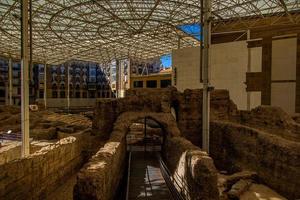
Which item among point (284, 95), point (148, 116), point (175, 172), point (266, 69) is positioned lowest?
point (175, 172)

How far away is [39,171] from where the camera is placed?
10789 mm

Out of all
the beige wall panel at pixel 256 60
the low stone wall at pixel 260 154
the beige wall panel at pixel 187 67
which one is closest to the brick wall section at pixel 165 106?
the low stone wall at pixel 260 154

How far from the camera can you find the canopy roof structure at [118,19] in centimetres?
2348

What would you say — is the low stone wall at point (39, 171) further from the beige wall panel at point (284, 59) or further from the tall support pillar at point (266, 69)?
the beige wall panel at point (284, 59)

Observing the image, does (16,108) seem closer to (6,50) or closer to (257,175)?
(6,50)

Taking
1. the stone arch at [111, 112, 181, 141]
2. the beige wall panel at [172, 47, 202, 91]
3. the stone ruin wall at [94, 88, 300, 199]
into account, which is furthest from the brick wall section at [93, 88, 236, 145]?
the beige wall panel at [172, 47, 202, 91]

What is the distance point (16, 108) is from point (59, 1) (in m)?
17.3

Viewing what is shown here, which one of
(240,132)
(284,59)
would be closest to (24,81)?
(240,132)

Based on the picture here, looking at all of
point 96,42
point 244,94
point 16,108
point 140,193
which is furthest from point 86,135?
point 96,42

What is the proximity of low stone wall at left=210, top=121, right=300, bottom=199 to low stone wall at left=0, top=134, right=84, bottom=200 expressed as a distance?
9.13m

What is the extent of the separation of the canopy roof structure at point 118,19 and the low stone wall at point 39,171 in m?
8.98

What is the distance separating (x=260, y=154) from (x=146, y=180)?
236 inches

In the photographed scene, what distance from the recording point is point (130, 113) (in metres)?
17.0

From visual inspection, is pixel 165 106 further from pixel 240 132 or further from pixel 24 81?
pixel 24 81
